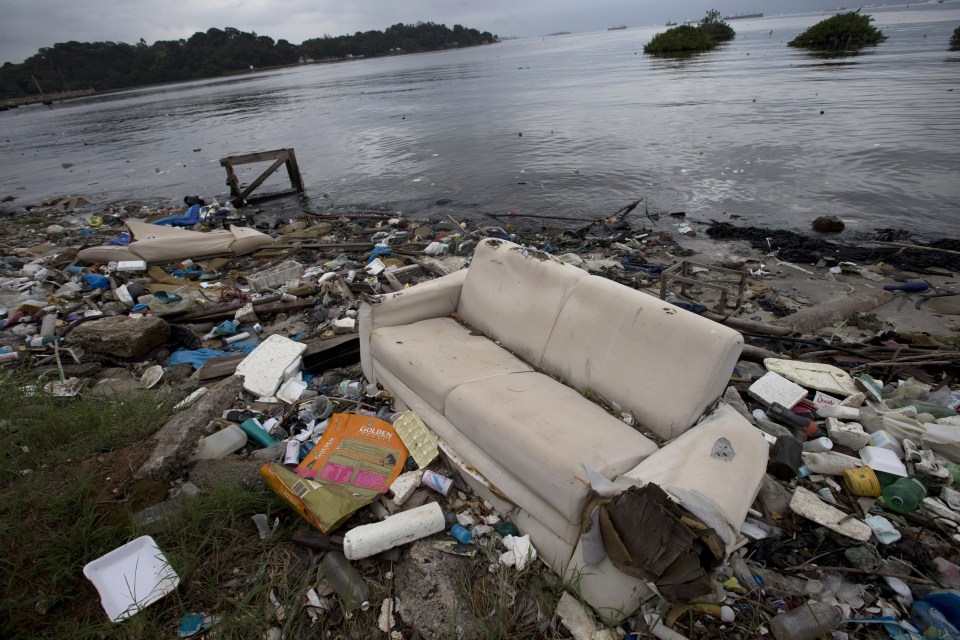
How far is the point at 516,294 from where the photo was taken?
3520mm

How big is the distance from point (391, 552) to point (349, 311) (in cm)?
324

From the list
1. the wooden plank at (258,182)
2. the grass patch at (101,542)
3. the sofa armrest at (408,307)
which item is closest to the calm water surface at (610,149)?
the wooden plank at (258,182)

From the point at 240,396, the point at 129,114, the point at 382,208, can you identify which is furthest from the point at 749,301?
the point at 129,114

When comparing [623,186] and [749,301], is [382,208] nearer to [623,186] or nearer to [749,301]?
[623,186]

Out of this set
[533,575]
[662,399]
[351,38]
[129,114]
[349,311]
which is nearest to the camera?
[533,575]

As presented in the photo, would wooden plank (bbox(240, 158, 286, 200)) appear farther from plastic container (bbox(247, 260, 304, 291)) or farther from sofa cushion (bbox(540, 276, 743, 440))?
sofa cushion (bbox(540, 276, 743, 440))

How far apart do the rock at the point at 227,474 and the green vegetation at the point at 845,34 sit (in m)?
50.9

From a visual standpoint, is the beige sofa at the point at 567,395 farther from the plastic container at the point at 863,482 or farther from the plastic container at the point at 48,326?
the plastic container at the point at 48,326

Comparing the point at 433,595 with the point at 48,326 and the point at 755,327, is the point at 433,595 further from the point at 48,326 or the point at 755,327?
the point at 48,326

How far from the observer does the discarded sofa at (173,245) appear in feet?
21.7

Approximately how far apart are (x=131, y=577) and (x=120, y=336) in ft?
9.89

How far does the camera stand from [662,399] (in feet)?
8.38

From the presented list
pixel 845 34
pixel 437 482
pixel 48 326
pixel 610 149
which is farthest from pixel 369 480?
pixel 845 34

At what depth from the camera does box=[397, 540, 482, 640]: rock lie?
6.63 feet
